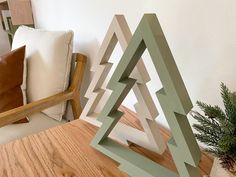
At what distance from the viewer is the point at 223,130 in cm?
43

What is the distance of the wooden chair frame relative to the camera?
971 millimetres

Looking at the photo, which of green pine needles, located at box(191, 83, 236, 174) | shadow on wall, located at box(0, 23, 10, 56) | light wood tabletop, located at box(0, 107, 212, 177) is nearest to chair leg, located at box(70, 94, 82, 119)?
light wood tabletop, located at box(0, 107, 212, 177)

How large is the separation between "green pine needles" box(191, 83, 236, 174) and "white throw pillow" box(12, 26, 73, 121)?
0.79m

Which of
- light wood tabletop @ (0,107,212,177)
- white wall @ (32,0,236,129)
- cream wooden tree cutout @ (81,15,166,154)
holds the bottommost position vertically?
light wood tabletop @ (0,107,212,177)

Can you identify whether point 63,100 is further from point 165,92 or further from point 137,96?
point 165,92

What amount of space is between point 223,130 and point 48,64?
890 mm

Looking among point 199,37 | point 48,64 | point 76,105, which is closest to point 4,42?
point 48,64

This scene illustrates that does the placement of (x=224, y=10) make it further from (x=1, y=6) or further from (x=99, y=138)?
(x=1, y=6)

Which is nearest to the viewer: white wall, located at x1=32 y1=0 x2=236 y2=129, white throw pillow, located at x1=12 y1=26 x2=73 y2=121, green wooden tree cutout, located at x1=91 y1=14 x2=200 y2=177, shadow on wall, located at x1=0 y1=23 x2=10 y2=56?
green wooden tree cutout, located at x1=91 y1=14 x2=200 y2=177

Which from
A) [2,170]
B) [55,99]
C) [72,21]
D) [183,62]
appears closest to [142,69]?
[183,62]

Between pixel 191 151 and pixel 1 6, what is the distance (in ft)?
6.66

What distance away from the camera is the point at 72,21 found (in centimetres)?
121

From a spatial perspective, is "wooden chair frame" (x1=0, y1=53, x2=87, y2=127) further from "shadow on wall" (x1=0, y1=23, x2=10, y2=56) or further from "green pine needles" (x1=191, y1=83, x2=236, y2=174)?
"shadow on wall" (x1=0, y1=23, x2=10, y2=56)

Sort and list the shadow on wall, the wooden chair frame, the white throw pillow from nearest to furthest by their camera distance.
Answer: the wooden chair frame, the white throw pillow, the shadow on wall
